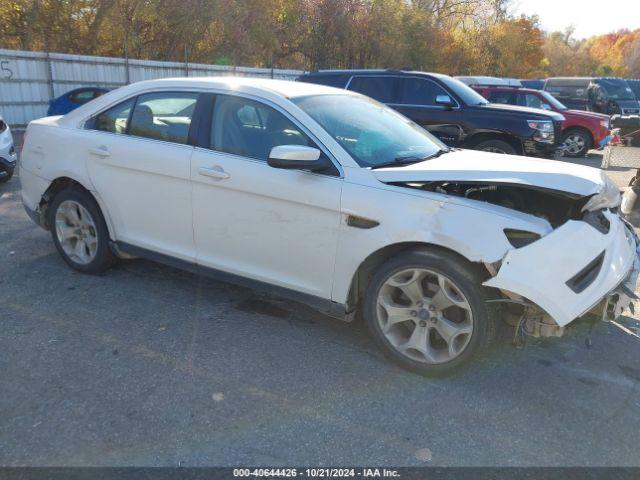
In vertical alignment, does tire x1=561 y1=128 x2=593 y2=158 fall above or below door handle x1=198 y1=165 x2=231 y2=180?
below

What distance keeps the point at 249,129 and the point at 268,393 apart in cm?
179

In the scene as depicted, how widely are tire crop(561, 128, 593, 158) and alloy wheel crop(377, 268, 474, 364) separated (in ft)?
39.9

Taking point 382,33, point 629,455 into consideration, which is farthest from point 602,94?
point 629,455

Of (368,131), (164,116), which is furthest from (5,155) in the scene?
(368,131)

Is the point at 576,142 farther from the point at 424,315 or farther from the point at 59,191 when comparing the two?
the point at 59,191

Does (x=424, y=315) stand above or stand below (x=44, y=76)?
below

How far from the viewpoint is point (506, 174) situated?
3.21 meters

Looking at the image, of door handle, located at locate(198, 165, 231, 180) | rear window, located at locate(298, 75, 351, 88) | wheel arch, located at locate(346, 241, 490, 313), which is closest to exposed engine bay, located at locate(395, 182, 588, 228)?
wheel arch, located at locate(346, 241, 490, 313)

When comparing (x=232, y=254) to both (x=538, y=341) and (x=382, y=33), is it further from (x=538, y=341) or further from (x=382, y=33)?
(x=382, y=33)

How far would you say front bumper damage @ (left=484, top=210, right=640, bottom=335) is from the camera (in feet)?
9.29

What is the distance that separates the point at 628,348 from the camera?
3766 mm

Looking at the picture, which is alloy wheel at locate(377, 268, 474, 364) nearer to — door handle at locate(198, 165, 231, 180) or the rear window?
door handle at locate(198, 165, 231, 180)

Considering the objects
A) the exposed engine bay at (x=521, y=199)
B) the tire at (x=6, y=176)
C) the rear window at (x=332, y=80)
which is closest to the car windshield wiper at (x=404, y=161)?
the exposed engine bay at (x=521, y=199)

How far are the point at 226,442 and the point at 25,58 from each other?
15870 millimetres
